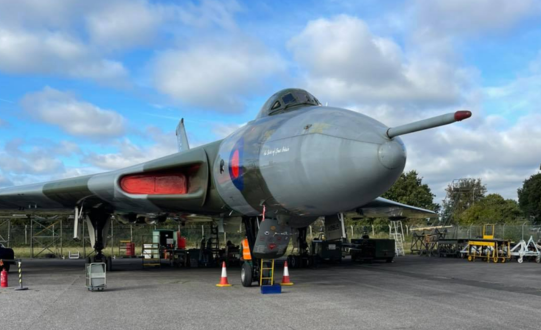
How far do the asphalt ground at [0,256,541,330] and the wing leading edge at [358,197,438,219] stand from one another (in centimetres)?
565

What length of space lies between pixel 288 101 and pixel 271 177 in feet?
7.67

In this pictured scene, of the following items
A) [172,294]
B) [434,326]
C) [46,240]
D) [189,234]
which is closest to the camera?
[434,326]

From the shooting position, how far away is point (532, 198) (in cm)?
4866

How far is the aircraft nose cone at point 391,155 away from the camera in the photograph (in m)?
7.39

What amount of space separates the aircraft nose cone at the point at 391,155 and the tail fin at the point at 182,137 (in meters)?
15.7

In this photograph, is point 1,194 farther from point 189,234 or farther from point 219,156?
point 189,234

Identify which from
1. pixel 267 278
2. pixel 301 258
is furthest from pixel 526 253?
pixel 267 278

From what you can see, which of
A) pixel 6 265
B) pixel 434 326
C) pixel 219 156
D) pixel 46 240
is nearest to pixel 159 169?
pixel 219 156

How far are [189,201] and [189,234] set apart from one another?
113 ft

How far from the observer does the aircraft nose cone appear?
7.39m

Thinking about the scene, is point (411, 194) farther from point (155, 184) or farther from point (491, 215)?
point (155, 184)

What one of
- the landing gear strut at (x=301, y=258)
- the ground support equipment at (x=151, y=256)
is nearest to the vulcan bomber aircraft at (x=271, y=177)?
the ground support equipment at (x=151, y=256)

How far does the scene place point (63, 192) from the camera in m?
15.4

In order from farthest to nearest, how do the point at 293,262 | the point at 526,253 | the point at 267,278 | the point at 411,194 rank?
the point at 411,194 → the point at 526,253 → the point at 293,262 → the point at 267,278
